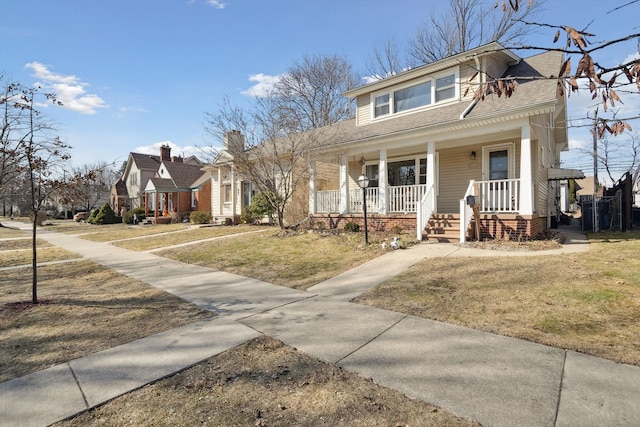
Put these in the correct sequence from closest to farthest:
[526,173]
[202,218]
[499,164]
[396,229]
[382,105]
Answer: [526,173] < [396,229] < [499,164] < [382,105] < [202,218]

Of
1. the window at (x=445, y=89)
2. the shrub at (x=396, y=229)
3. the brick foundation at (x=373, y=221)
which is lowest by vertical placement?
the shrub at (x=396, y=229)

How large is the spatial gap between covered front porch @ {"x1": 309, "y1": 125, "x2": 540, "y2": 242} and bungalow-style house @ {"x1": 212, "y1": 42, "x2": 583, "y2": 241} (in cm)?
3

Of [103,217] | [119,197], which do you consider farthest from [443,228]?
[119,197]

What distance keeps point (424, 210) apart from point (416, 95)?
551 centimetres

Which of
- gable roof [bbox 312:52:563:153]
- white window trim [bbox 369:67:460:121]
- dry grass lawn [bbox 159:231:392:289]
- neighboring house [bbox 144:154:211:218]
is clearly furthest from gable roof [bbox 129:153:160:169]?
white window trim [bbox 369:67:460:121]

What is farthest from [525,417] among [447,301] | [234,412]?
[447,301]

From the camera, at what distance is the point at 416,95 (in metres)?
13.1

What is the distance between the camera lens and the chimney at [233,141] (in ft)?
43.1

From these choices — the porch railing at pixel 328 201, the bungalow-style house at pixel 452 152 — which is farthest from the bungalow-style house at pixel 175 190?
the porch railing at pixel 328 201

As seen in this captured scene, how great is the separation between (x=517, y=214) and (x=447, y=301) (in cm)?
589

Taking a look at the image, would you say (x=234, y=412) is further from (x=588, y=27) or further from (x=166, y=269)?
(x=166, y=269)

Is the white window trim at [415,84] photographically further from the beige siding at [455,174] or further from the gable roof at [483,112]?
the beige siding at [455,174]

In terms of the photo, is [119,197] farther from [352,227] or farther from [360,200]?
[352,227]

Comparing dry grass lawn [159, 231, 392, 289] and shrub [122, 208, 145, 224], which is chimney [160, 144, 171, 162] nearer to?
shrub [122, 208, 145, 224]
